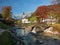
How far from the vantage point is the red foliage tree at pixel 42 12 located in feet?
15.1

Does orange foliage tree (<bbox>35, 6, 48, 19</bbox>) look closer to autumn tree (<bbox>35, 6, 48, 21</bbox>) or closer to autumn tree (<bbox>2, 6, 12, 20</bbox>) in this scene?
autumn tree (<bbox>35, 6, 48, 21</bbox>)

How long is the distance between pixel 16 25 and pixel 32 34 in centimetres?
120

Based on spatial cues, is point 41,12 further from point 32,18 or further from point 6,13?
A: point 6,13

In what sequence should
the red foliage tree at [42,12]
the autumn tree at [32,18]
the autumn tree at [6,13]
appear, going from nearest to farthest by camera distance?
the autumn tree at [6,13] → the autumn tree at [32,18] → the red foliage tree at [42,12]

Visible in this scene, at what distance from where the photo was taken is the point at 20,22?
4.46m

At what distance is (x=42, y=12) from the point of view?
4.76 metres

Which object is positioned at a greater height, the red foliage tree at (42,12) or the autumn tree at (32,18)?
the red foliage tree at (42,12)

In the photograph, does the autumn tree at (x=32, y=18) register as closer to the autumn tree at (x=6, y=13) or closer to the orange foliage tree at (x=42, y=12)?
the orange foliage tree at (x=42, y=12)

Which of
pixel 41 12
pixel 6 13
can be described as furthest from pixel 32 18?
pixel 6 13

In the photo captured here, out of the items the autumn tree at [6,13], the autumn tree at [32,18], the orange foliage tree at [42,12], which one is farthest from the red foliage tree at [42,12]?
the autumn tree at [6,13]

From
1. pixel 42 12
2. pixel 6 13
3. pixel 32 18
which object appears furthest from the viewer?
pixel 42 12

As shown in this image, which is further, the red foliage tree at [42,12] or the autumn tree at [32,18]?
the red foliage tree at [42,12]

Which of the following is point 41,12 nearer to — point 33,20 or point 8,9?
point 33,20

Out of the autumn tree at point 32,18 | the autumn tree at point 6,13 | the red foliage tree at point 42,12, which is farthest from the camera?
the red foliage tree at point 42,12
